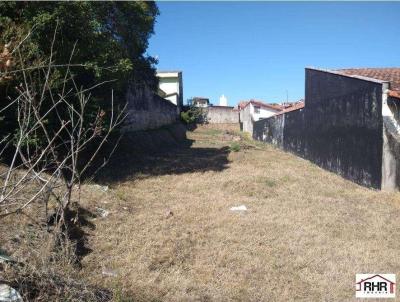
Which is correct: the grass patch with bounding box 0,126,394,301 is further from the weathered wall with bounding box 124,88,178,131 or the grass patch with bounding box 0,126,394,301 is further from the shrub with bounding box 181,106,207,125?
the shrub with bounding box 181,106,207,125

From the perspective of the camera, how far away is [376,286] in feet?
15.8

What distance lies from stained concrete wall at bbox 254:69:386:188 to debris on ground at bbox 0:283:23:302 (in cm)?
919

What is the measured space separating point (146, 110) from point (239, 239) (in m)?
15.9

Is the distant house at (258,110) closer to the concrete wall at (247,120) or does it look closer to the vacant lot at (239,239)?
the concrete wall at (247,120)

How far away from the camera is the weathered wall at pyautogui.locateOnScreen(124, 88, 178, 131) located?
18.1 m

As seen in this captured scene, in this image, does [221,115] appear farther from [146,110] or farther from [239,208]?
[239,208]

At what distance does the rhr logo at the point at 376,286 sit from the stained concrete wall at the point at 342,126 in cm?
595

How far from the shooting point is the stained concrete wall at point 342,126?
1088 cm

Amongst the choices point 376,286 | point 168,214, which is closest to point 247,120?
point 168,214

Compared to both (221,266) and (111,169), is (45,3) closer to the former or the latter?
(111,169)

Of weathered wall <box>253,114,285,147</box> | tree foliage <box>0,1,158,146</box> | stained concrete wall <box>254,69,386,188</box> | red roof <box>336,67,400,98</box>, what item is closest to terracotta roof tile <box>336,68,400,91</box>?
red roof <box>336,67,400,98</box>

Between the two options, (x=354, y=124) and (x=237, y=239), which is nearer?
(x=237, y=239)

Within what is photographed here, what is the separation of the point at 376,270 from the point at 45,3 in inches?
317

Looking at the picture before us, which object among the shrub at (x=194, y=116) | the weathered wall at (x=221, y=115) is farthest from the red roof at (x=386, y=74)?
the weathered wall at (x=221, y=115)
